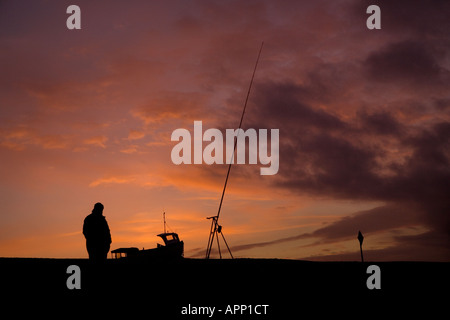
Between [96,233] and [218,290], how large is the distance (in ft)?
16.8

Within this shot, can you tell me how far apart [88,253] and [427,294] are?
11.8 m

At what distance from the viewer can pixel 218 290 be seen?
1371cm

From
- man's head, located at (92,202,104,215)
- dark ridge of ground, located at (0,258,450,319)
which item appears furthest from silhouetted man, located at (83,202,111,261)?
dark ridge of ground, located at (0,258,450,319)

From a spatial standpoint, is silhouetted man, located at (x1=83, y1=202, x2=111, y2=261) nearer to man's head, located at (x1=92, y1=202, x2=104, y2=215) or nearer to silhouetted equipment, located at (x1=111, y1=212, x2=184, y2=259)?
man's head, located at (x1=92, y1=202, x2=104, y2=215)

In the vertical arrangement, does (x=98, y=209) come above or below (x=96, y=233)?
above

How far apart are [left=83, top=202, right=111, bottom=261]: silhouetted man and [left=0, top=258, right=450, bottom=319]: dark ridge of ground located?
0.52 meters

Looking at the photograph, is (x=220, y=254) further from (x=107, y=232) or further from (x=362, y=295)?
(x=362, y=295)

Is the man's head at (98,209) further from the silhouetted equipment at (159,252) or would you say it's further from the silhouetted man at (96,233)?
the silhouetted equipment at (159,252)

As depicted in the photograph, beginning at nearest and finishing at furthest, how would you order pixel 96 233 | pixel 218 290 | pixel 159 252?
pixel 218 290 < pixel 96 233 < pixel 159 252

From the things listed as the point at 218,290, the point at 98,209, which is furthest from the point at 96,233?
the point at 218,290

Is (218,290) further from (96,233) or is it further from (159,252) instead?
(159,252)

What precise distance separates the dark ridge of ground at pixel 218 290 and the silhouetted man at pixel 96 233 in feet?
1.70
